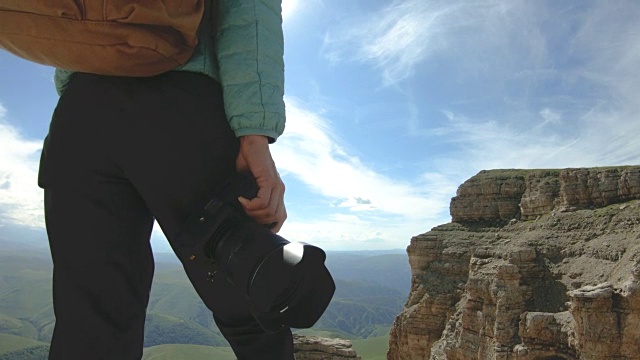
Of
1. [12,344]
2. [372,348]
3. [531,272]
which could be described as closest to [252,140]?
[531,272]

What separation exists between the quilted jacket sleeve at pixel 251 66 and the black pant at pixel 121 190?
90 mm

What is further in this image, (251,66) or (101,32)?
(251,66)

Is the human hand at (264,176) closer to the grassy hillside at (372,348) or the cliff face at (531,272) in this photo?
the cliff face at (531,272)

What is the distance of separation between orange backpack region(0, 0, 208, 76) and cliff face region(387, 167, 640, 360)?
25549 millimetres

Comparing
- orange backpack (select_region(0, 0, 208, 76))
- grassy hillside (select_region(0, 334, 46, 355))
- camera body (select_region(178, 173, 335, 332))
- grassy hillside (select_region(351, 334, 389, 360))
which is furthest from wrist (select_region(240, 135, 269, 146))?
grassy hillside (select_region(0, 334, 46, 355))

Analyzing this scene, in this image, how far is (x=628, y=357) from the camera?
20984 mm

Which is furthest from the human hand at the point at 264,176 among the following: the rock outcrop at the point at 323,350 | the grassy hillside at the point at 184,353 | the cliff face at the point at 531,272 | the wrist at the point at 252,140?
the grassy hillside at the point at 184,353

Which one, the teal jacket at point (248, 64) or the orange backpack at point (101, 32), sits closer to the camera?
the orange backpack at point (101, 32)

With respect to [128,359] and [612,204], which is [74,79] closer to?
[128,359]

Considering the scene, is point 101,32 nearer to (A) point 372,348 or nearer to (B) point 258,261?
(B) point 258,261

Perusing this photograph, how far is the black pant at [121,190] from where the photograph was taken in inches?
57.3

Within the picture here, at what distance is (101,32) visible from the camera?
1303mm

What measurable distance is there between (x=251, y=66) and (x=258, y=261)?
77 centimetres

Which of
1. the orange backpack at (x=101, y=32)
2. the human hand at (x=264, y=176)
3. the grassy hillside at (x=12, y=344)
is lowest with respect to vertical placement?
the grassy hillside at (x=12, y=344)
